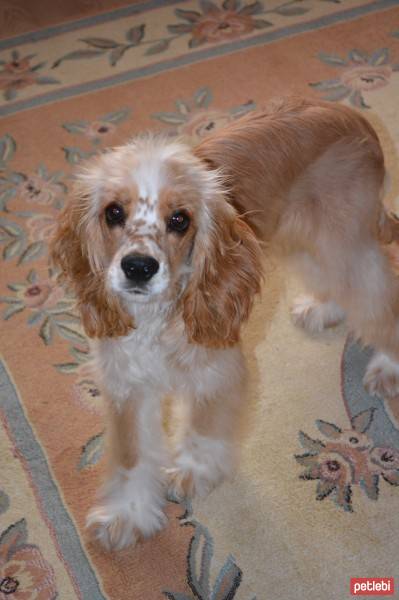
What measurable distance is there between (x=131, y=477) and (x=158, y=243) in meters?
0.73

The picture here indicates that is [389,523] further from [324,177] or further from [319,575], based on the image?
[324,177]

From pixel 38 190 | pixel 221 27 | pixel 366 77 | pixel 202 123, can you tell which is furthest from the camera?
pixel 221 27

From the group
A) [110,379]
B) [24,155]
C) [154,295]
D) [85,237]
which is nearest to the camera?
[154,295]

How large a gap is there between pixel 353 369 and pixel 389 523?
549 millimetres

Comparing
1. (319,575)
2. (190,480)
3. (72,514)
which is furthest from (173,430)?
(319,575)

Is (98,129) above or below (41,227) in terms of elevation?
above

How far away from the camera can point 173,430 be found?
89.5 inches

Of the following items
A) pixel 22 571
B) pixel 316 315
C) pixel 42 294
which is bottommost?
pixel 22 571

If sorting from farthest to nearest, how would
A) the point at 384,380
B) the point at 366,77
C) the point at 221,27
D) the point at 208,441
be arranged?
the point at 221,27, the point at 366,77, the point at 384,380, the point at 208,441

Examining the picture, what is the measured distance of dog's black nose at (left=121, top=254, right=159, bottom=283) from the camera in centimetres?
163

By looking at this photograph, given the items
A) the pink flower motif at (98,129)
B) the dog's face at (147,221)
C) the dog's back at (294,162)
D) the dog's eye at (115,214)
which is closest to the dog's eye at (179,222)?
the dog's face at (147,221)

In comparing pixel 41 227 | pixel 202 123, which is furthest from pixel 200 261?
pixel 202 123

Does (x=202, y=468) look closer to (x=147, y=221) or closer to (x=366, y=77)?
(x=147, y=221)

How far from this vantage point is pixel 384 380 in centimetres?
231
